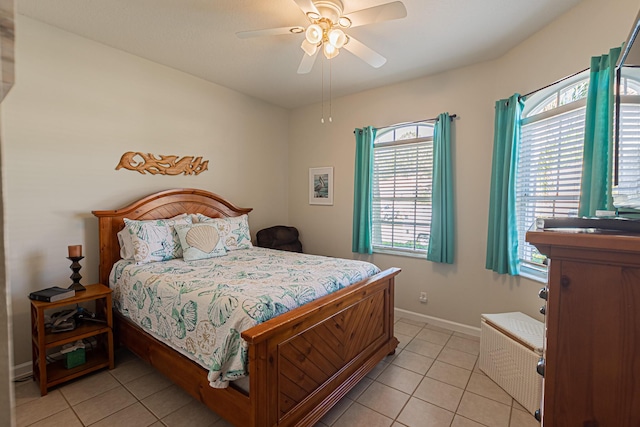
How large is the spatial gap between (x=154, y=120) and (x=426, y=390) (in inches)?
138

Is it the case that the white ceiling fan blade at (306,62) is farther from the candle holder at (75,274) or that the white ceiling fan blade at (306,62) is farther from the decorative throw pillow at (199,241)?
the candle holder at (75,274)

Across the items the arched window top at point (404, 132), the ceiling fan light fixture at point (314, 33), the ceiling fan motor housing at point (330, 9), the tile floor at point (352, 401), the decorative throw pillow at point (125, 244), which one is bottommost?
the tile floor at point (352, 401)

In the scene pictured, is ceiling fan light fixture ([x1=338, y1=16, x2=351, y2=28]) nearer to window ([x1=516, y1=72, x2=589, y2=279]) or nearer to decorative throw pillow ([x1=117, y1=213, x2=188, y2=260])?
window ([x1=516, y1=72, x2=589, y2=279])

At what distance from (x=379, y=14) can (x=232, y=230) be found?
250 centimetres

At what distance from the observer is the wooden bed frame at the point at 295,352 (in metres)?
1.52

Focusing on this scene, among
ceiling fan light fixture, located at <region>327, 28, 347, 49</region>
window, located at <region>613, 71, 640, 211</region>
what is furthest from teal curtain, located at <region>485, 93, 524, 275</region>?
ceiling fan light fixture, located at <region>327, 28, 347, 49</region>

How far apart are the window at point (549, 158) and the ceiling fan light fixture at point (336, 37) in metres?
1.74

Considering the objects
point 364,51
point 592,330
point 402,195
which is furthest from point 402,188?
point 592,330

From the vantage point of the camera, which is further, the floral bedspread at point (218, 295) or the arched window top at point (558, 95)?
the arched window top at point (558, 95)

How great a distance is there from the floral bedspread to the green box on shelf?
1.31ft

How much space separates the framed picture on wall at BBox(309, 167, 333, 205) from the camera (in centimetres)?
414

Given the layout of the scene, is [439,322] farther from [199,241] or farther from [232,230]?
[199,241]

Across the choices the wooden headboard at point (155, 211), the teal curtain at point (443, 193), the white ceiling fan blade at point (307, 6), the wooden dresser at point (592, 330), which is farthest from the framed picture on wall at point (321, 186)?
the wooden dresser at point (592, 330)

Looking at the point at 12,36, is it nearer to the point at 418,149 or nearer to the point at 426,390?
the point at 426,390
